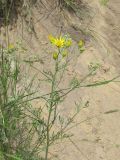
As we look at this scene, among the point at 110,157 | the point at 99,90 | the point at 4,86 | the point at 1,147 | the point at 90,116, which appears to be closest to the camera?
the point at 4,86

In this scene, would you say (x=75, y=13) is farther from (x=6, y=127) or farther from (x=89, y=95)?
(x=6, y=127)

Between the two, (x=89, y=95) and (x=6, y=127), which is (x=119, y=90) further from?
(x=6, y=127)

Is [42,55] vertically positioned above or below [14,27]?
below

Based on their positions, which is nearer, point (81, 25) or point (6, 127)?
point (6, 127)

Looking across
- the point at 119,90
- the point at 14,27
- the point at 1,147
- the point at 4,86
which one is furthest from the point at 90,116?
the point at 4,86

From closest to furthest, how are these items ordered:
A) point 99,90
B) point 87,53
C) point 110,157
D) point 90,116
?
point 110,157 → point 90,116 → point 99,90 → point 87,53

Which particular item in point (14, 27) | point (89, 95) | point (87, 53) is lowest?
point (89, 95)
